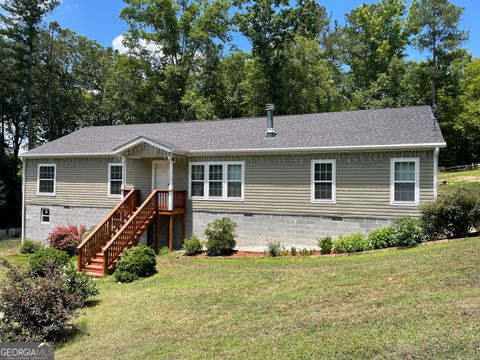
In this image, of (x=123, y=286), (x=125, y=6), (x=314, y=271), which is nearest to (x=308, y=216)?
(x=314, y=271)

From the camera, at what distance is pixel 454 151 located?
4362cm

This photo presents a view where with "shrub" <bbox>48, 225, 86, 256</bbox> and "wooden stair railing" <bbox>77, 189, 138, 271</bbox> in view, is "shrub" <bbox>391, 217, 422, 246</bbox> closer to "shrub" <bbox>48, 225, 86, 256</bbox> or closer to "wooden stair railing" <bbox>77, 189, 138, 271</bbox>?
"wooden stair railing" <bbox>77, 189, 138, 271</bbox>

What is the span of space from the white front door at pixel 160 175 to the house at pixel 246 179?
46 millimetres

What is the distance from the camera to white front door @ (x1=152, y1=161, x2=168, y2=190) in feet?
58.2

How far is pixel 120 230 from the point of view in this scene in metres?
14.2

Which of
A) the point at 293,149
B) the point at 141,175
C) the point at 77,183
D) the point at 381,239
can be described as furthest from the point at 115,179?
the point at 381,239

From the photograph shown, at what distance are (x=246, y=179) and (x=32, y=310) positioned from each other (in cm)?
1010

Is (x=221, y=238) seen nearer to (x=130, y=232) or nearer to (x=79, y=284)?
(x=130, y=232)

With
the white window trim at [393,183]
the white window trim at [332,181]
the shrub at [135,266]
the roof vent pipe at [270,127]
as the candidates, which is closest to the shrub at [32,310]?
the shrub at [135,266]

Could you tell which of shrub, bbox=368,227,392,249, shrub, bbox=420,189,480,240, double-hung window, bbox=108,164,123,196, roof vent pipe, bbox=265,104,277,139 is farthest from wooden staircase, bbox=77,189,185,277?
shrub, bbox=420,189,480,240

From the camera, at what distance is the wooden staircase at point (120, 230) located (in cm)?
1360

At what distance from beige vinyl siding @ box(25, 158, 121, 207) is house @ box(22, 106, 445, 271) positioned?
5 cm

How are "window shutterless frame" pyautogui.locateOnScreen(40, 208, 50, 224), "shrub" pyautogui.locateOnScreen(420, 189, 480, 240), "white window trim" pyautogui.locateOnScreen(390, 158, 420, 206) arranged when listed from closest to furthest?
"shrub" pyautogui.locateOnScreen(420, 189, 480, 240) → "white window trim" pyautogui.locateOnScreen(390, 158, 420, 206) → "window shutterless frame" pyautogui.locateOnScreen(40, 208, 50, 224)

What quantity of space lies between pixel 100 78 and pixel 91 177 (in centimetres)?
2874
